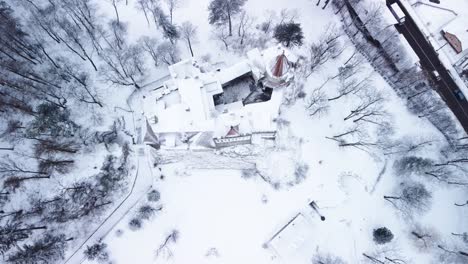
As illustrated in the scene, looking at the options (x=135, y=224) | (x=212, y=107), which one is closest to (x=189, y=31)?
(x=212, y=107)

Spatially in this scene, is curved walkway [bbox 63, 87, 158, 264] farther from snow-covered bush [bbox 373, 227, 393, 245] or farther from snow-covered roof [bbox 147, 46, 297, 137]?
snow-covered bush [bbox 373, 227, 393, 245]

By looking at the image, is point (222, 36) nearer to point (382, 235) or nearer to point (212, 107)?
point (212, 107)

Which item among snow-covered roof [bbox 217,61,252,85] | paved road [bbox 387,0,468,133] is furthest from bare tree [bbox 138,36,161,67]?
paved road [bbox 387,0,468,133]

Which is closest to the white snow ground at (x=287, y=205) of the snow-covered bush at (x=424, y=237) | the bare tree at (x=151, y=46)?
the snow-covered bush at (x=424, y=237)

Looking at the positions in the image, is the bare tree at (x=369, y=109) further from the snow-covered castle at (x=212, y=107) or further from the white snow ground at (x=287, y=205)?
the snow-covered castle at (x=212, y=107)

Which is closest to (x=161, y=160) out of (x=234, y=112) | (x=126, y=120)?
(x=126, y=120)

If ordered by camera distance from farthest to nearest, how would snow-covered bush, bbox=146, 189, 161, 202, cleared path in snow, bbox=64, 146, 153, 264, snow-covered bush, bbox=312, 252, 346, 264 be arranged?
snow-covered bush, bbox=146, 189, 161, 202 → cleared path in snow, bbox=64, 146, 153, 264 → snow-covered bush, bbox=312, 252, 346, 264
